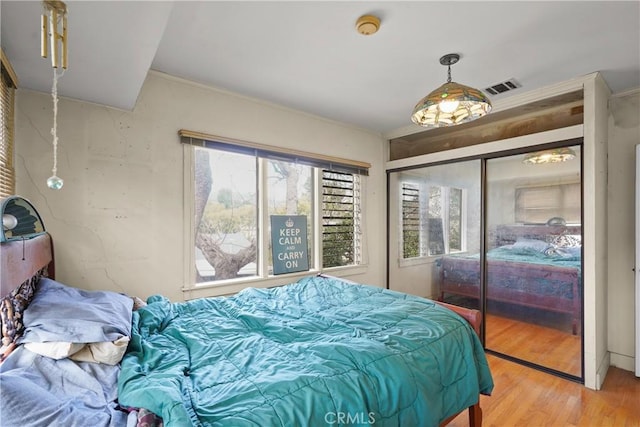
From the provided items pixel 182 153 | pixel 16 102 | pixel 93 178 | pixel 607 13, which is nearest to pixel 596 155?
pixel 607 13

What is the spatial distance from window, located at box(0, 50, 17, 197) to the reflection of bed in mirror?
12.3 ft

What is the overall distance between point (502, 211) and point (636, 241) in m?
1.00

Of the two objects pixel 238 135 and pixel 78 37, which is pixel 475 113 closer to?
pixel 238 135

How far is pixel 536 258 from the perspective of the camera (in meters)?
2.78

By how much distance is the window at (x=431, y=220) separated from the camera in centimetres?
337

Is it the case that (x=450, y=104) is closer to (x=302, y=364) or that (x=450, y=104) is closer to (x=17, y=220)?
(x=302, y=364)

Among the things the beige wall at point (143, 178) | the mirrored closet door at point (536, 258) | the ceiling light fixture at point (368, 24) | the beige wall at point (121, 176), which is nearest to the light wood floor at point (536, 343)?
the mirrored closet door at point (536, 258)

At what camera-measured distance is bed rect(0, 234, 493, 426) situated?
0.93 meters

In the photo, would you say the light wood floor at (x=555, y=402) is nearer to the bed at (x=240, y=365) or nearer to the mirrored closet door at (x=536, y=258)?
the mirrored closet door at (x=536, y=258)

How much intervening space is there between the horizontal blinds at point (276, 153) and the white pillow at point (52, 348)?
5.92 ft

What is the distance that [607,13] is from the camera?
1728 mm

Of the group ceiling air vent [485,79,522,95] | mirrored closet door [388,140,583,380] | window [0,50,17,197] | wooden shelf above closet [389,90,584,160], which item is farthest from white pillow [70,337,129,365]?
wooden shelf above closet [389,90,584,160]

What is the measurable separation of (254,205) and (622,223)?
3448 millimetres

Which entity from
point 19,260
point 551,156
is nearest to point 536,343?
point 551,156
